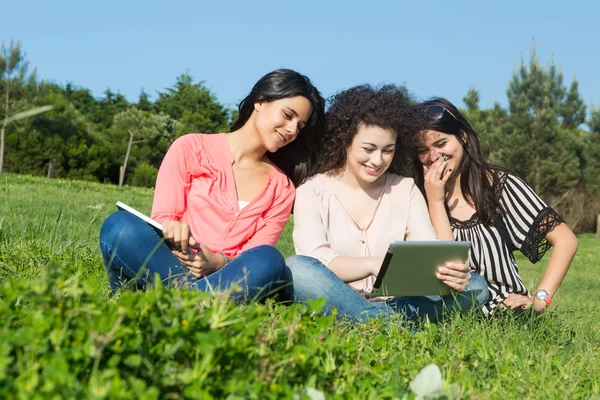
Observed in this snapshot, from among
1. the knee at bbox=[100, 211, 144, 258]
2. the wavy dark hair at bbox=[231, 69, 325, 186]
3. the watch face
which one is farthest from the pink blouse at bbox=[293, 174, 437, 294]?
the knee at bbox=[100, 211, 144, 258]

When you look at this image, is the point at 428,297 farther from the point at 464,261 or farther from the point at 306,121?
the point at 306,121

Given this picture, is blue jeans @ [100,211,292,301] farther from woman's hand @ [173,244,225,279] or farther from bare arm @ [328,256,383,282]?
bare arm @ [328,256,383,282]

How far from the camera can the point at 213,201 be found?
3363mm

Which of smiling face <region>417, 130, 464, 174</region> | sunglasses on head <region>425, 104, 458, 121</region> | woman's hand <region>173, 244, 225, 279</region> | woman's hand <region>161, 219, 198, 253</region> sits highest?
sunglasses on head <region>425, 104, 458, 121</region>

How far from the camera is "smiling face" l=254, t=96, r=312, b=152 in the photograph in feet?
11.0

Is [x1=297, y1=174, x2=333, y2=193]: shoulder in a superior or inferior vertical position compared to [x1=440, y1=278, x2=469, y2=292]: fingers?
superior

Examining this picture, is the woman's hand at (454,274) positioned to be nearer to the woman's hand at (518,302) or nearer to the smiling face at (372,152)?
the woman's hand at (518,302)

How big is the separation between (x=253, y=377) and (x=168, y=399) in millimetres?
212

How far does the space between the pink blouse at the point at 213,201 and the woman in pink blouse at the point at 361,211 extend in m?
0.18

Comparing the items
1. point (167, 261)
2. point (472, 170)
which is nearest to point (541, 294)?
point (472, 170)

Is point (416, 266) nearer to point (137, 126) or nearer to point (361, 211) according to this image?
point (361, 211)

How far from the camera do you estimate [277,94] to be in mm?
3412

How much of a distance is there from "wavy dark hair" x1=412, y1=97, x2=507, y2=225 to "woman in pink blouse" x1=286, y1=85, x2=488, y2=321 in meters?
0.13

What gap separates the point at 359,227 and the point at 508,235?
0.87m
